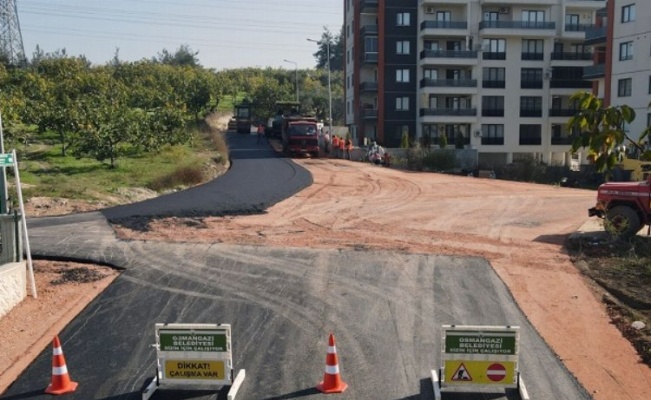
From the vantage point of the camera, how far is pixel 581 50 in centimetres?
5797

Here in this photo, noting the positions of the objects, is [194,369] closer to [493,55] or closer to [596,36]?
[596,36]

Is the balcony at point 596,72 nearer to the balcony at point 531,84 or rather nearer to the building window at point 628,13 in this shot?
the building window at point 628,13

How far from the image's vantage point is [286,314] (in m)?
11.5

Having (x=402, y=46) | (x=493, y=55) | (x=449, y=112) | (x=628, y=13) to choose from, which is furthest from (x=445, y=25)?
(x=628, y=13)

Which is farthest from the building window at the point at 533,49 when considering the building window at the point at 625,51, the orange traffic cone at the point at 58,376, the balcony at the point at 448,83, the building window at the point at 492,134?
the orange traffic cone at the point at 58,376

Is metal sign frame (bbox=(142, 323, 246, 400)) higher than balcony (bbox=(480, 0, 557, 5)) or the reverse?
the reverse

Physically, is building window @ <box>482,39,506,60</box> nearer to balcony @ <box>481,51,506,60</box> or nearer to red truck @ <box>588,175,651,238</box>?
balcony @ <box>481,51,506,60</box>

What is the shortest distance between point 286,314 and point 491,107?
160 ft

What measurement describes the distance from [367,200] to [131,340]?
1541cm

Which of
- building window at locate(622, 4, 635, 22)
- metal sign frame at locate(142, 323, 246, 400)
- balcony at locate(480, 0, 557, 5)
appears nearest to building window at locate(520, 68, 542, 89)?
balcony at locate(480, 0, 557, 5)

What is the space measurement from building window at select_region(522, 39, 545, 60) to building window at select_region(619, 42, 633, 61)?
12551mm

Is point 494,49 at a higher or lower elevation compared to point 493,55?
higher

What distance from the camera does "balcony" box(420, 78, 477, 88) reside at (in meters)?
54.5

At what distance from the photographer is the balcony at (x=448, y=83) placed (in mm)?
54500
